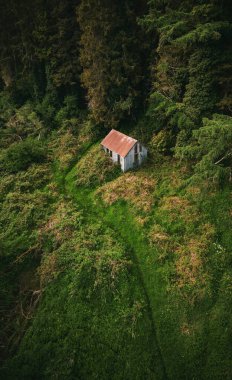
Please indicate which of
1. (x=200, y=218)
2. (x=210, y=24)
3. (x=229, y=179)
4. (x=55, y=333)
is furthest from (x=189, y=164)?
(x=55, y=333)

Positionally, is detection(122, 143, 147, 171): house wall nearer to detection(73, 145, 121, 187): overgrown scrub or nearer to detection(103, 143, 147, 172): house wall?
detection(103, 143, 147, 172): house wall

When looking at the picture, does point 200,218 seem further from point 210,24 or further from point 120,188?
point 210,24

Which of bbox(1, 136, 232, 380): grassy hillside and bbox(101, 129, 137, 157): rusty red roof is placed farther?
bbox(101, 129, 137, 157): rusty red roof

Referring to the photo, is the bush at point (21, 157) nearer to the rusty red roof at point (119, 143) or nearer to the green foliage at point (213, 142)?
the rusty red roof at point (119, 143)

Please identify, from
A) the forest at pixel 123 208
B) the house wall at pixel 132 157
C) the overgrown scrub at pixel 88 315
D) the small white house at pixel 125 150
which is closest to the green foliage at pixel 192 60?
the forest at pixel 123 208

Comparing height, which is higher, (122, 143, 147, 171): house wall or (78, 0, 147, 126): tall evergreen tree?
(78, 0, 147, 126): tall evergreen tree

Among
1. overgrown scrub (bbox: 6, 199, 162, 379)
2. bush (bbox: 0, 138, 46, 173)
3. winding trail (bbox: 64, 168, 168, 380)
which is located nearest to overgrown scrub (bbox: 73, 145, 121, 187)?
winding trail (bbox: 64, 168, 168, 380)
